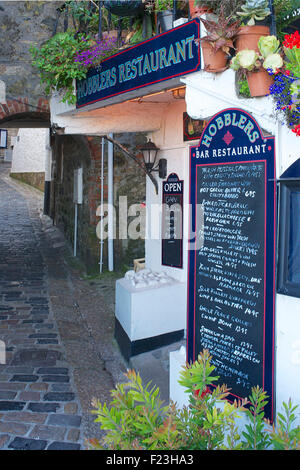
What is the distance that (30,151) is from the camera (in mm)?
25047

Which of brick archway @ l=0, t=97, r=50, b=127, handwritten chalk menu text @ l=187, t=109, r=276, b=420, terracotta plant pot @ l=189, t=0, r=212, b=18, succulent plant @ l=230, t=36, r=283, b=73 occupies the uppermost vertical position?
brick archway @ l=0, t=97, r=50, b=127

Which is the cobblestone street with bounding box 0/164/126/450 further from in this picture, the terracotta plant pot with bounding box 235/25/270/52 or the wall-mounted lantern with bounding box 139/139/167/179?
the terracotta plant pot with bounding box 235/25/270/52

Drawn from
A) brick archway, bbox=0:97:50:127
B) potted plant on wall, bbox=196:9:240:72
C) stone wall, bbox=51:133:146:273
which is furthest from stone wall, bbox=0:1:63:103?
potted plant on wall, bbox=196:9:240:72

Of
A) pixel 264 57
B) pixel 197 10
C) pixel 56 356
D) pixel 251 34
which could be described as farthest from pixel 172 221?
pixel 264 57

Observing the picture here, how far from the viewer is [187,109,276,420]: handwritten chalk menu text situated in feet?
9.06

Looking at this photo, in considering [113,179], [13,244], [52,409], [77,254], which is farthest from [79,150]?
[52,409]

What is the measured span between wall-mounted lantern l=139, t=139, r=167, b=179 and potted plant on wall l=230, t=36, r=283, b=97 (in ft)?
10.0

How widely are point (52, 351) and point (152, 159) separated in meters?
2.61

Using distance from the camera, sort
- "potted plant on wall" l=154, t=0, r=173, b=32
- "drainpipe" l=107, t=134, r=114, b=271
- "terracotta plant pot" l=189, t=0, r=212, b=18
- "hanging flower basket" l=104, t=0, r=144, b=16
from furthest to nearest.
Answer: "drainpipe" l=107, t=134, r=114, b=271, "hanging flower basket" l=104, t=0, r=144, b=16, "potted plant on wall" l=154, t=0, r=173, b=32, "terracotta plant pot" l=189, t=0, r=212, b=18

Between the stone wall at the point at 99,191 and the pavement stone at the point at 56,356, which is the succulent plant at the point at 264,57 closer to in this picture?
the pavement stone at the point at 56,356

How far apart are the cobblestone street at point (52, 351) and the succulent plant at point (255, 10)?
125 inches

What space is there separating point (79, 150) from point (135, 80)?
6286mm

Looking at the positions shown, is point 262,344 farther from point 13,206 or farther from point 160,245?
point 13,206

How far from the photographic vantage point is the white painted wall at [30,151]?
23.8 m
